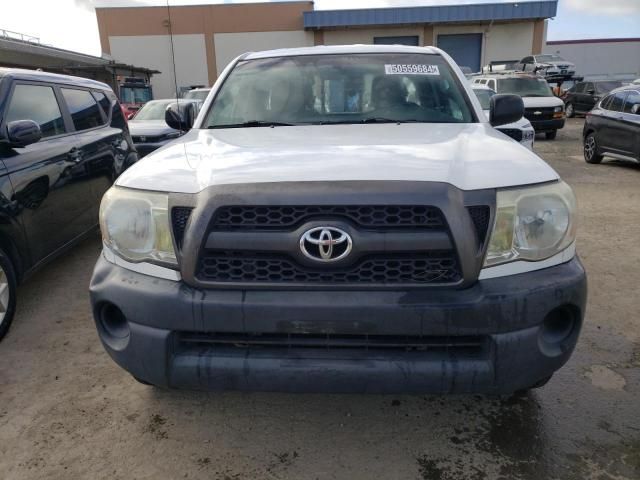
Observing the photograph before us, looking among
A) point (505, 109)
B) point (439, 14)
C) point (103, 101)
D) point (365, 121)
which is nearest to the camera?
point (365, 121)

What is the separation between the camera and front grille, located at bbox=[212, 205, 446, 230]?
1903 mm

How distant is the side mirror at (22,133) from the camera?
3566 mm

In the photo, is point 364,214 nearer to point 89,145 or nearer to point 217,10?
point 89,145

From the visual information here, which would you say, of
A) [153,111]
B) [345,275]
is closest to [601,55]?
[153,111]

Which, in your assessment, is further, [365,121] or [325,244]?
[365,121]

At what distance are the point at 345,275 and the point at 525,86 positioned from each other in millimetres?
15708

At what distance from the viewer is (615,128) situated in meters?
10.2

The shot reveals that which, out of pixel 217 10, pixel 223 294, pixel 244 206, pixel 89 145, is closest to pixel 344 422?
pixel 223 294

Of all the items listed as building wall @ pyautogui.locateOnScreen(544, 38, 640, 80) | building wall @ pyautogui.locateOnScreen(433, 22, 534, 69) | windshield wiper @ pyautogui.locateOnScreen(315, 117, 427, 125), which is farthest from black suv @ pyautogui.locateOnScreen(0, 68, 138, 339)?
building wall @ pyautogui.locateOnScreen(544, 38, 640, 80)

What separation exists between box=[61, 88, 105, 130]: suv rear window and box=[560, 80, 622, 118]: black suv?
65.3 ft

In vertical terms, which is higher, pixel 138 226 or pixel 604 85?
Answer: pixel 138 226

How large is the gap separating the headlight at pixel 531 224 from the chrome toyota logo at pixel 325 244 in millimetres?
532

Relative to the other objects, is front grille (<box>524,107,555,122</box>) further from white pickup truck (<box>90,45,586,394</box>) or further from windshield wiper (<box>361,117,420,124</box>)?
white pickup truck (<box>90,45,586,394</box>)

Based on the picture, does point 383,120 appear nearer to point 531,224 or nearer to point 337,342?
point 531,224
